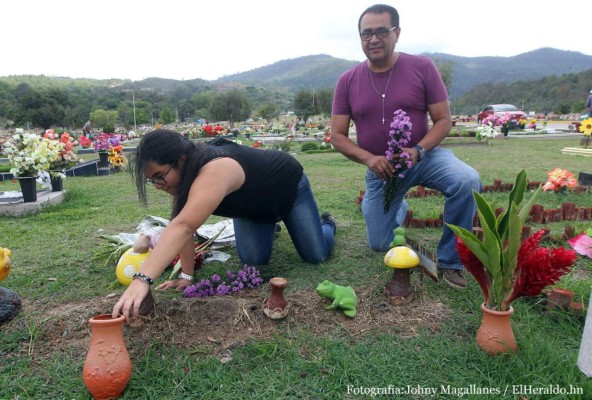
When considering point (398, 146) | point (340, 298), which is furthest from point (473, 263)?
point (398, 146)

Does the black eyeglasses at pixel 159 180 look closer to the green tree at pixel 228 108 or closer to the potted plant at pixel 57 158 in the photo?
the potted plant at pixel 57 158

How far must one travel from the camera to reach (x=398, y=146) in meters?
3.21

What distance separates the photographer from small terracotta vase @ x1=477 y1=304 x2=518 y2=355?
2109 mm

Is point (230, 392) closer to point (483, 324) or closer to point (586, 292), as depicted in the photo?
point (483, 324)

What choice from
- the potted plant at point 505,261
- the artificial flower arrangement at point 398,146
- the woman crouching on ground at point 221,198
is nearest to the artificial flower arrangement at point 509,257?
the potted plant at point 505,261

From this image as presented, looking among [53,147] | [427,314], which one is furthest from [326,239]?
[53,147]

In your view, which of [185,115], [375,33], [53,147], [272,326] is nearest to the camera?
[272,326]

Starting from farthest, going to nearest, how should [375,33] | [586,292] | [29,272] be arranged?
[29,272]
[375,33]
[586,292]

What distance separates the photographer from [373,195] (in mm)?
3852

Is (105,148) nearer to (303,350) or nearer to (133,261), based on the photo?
(133,261)

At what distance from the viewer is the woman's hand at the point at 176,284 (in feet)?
9.95

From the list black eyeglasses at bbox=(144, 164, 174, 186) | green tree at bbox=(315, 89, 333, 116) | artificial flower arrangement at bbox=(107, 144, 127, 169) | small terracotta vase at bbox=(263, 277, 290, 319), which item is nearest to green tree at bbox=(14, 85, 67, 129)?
green tree at bbox=(315, 89, 333, 116)

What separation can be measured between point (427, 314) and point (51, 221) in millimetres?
5262

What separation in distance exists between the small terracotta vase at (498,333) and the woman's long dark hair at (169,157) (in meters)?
1.73
